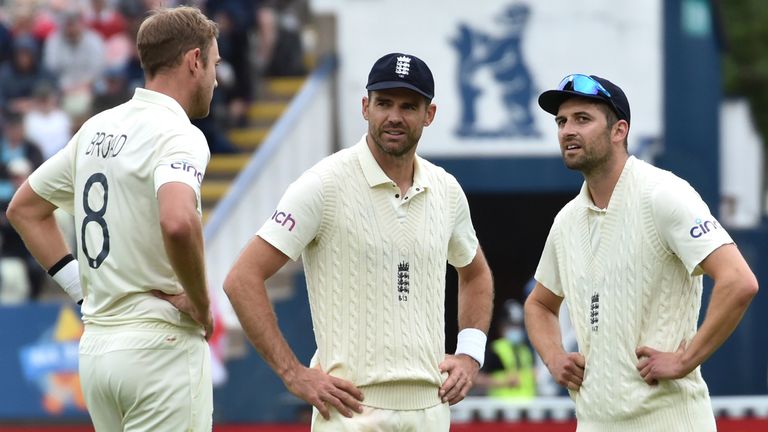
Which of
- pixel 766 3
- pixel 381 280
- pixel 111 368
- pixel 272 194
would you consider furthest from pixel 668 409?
pixel 766 3

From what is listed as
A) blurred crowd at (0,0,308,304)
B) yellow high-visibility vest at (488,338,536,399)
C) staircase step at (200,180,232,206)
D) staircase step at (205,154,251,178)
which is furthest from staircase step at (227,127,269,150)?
yellow high-visibility vest at (488,338,536,399)

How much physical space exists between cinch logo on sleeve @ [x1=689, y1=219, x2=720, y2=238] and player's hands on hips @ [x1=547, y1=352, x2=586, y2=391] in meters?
0.71

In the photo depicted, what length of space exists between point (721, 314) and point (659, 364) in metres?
0.30

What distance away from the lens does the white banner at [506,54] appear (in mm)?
15773

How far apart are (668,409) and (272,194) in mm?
9260

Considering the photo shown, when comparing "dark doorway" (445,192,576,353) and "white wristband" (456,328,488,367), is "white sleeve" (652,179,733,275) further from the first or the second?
"dark doorway" (445,192,576,353)

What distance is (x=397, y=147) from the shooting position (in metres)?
6.30

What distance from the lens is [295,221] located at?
245 inches

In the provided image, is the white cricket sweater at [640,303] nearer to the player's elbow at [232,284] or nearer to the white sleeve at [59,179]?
the player's elbow at [232,284]

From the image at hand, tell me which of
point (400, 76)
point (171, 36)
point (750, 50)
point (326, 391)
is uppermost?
point (750, 50)

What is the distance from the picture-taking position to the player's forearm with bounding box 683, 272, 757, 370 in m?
5.98

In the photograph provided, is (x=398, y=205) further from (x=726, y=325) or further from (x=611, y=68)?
(x=611, y=68)

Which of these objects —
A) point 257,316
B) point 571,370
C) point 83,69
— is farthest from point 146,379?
point 83,69

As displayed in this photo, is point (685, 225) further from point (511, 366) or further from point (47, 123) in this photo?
point (47, 123)
